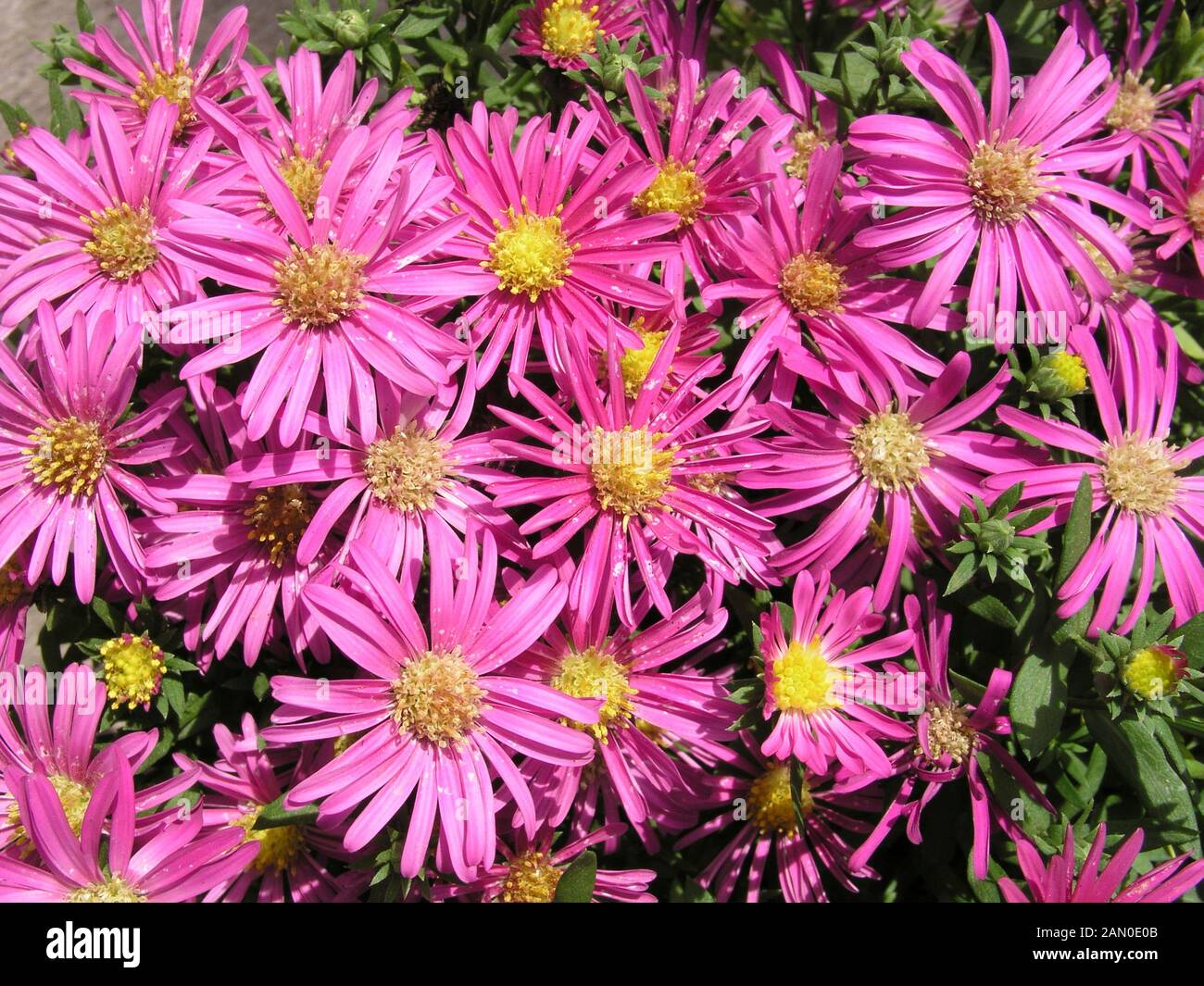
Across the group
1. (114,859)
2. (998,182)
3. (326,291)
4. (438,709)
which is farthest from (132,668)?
(998,182)

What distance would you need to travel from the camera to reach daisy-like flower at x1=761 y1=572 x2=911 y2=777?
1826 millimetres

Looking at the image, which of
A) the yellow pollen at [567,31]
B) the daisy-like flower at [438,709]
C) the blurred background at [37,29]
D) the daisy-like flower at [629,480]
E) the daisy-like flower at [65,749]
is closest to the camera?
the daisy-like flower at [438,709]

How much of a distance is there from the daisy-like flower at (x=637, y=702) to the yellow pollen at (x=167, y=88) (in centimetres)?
150

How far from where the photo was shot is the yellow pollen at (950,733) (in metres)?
2.01

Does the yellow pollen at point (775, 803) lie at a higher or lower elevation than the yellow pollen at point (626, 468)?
lower

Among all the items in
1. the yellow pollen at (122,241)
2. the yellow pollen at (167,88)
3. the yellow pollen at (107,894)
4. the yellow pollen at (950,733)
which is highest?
the yellow pollen at (167,88)

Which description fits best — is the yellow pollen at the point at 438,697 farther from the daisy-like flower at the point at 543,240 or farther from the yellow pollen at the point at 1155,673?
the yellow pollen at the point at 1155,673

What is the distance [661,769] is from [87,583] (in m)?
1.22

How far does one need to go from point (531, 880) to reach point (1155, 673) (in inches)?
52.5

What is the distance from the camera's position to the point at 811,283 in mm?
Answer: 2012

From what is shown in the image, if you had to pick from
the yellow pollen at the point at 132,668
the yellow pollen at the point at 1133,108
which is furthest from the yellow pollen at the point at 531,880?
the yellow pollen at the point at 1133,108
